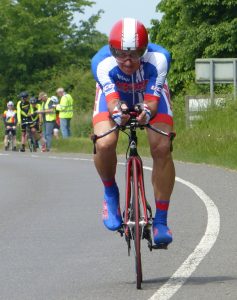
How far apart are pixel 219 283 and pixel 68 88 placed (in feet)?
205

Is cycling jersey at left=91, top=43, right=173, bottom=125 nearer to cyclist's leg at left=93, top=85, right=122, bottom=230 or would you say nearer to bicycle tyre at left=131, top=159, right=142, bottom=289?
cyclist's leg at left=93, top=85, right=122, bottom=230

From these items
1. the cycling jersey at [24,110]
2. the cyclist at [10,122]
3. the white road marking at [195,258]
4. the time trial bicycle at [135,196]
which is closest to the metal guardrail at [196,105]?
the cycling jersey at [24,110]

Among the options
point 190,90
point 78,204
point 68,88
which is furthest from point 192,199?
point 68,88

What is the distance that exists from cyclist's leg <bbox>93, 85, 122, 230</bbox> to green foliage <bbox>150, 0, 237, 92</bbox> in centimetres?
4096

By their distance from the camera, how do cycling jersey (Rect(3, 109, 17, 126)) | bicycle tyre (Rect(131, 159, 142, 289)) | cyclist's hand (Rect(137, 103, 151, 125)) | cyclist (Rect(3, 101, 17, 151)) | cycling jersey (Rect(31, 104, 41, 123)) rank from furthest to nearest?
cycling jersey (Rect(3, 109, 17, 126)) < cyclist (Rect(3, 101, 17, 151)) < cycling jersey (Rect(31, 104, 41, 123)) < cyclist's hand (Rect(137, 103, 151, 125)) < bicycle tyre (Rect(131, 159, 142, 289))

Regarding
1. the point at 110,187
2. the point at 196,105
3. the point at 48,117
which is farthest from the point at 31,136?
the point at 110,187

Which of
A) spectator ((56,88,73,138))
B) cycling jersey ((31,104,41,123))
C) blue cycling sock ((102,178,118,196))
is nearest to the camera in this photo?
blue cycling sock ((102,178,118,196))

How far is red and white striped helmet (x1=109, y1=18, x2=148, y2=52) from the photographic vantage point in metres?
8.41

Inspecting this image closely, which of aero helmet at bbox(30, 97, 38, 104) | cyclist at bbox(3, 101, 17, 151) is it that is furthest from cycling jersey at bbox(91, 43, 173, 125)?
cyclist at bbox(3, 101, 17, 151)

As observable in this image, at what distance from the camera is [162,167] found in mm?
8750

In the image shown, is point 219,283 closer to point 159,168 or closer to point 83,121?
point 159,168

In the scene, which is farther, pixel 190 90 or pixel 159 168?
pixel 190 90

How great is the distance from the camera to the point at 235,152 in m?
24.6

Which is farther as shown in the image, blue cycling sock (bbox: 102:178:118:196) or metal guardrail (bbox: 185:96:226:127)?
metal guardrail (bbox: 185:96:226:127)
